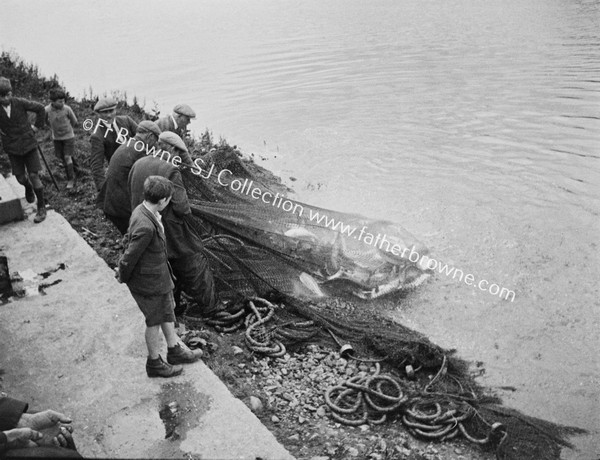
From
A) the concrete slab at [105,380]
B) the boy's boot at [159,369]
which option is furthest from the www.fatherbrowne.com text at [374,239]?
the boy's boot at [159,369]

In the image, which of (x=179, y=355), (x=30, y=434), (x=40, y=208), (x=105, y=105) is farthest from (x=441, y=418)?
(x=40, y=208)

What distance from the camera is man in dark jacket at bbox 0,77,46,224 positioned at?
269 inches

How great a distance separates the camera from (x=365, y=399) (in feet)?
17.2

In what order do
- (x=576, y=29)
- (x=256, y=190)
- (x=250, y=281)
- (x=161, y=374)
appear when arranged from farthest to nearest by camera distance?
(x=576, y=29) < (x=256, y=190) < (x=250, y=281) < (x=161, y=374)

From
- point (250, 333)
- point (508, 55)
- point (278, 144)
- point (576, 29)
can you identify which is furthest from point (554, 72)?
point (250, 333)

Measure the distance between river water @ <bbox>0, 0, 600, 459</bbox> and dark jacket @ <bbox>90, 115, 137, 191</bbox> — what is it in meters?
4.34

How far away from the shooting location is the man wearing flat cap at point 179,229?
532cm

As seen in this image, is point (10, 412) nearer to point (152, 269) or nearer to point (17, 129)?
point (152, 269)

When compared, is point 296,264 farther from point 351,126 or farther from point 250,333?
point 351,126

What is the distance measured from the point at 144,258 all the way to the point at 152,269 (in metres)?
0.11

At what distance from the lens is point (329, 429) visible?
15.9ft

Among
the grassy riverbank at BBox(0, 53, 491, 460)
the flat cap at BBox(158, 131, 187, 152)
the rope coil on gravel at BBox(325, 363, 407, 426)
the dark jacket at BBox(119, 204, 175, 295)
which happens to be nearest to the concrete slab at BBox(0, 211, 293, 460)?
the grassy riverbank at BBox(0, 53, 491, 460)

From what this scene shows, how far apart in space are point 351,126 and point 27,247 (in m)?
10.3

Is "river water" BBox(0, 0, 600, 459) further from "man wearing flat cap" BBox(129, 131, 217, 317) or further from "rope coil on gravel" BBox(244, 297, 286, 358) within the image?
"man wearing flat cap" BBox(129, 131, 217, 317)
